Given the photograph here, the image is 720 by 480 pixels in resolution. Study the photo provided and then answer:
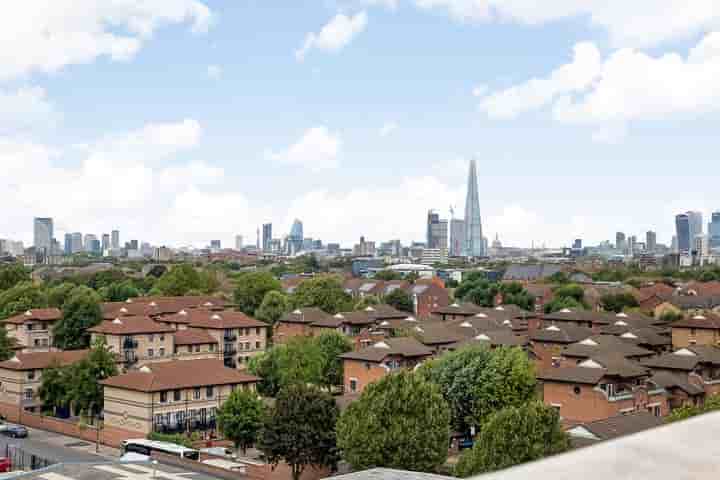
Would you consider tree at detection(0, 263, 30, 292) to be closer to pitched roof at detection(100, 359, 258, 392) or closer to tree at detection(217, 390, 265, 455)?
pitched roof at detection(100, 359, 258, 392)

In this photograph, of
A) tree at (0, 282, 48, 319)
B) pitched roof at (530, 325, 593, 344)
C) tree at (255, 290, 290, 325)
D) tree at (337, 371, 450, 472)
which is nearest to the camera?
tree at (337, 371, 450, 472)

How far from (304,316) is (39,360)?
16239 millimetres

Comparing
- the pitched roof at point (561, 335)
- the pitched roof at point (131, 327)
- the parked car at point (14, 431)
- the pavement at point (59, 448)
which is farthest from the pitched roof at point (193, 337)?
the pitched roof at point (561, 335)

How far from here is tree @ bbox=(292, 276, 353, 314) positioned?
5466cm

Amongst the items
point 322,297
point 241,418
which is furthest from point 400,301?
point 241,418

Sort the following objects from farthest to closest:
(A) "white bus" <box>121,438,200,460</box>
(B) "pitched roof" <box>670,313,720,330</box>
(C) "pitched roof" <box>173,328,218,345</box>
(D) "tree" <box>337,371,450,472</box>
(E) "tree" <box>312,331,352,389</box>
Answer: (C) "pitched roof" <box>173,328,218,345</box> < (B) "pitched roof" <box>670,313,720,330</box> < (E) "tree" <box>312,331,352,389</box> < (A) "white bus" <box>121,438,200,460</box> < (D) "tree" <box>337,371,450,472</box>

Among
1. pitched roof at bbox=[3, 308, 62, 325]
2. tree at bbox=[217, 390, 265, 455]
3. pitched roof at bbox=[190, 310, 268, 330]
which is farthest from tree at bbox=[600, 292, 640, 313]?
tree at bbox=[217, 390, 265, 455]

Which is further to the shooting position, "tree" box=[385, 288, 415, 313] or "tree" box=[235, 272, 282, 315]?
"tree" box=[385, 288, 415, 313]

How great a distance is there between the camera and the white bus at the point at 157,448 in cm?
2556

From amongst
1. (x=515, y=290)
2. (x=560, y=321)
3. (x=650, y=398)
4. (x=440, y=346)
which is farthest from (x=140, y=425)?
(x=515, y=290)

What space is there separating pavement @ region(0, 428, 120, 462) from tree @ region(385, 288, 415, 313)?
1408 inches

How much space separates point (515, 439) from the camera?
17.7 metres

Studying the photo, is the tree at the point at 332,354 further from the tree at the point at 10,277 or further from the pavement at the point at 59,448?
the tree at the point at 10,277

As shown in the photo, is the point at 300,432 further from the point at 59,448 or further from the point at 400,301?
the point at 400,301
